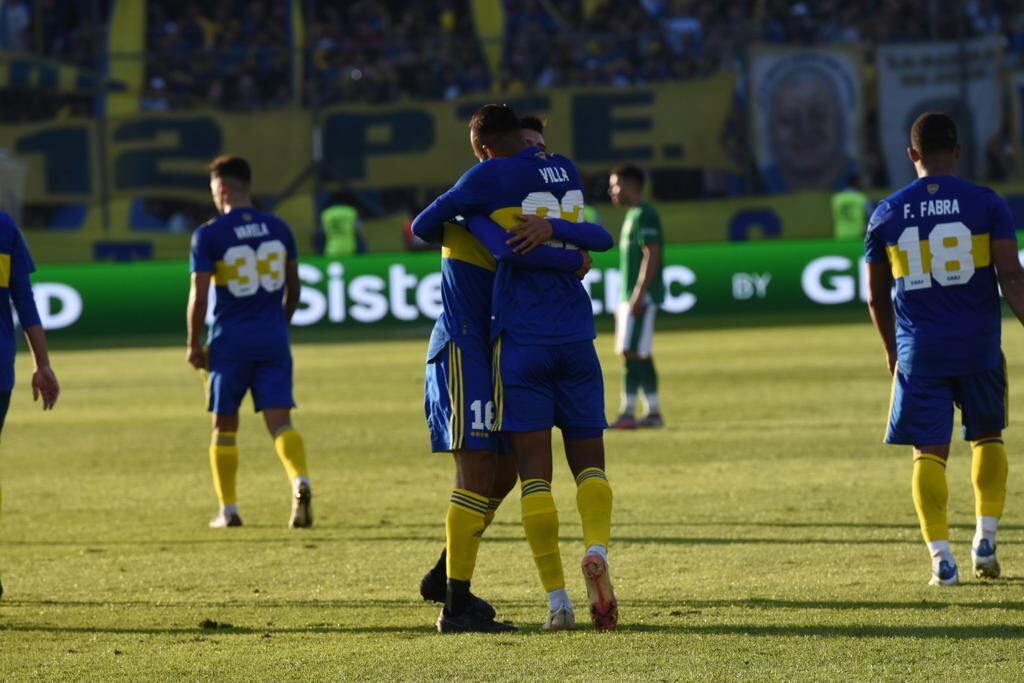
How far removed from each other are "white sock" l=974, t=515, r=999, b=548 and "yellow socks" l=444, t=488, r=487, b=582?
224cm

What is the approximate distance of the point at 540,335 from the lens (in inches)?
248

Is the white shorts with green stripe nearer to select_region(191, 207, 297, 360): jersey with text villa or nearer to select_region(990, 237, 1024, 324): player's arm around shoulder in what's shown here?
select_region(191, 207, 297, 360): jersey with text villa

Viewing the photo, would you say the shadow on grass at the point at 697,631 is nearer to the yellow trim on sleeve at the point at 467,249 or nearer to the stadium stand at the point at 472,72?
the yellow trim on sleeve at the point at 467,249

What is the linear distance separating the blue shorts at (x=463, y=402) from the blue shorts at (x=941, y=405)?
187cm

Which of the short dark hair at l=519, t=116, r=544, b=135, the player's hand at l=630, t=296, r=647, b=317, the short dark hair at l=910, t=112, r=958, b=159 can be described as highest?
the short dark hair at l=519, t=116, r=544, b=135

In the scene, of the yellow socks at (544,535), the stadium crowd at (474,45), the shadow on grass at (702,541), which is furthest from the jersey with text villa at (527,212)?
the stadium crowd at (474,45)

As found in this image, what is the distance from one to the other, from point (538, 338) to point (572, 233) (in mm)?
403

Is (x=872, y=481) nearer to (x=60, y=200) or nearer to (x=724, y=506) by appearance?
(x=724, y=506)

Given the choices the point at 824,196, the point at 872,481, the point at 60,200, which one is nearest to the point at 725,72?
the point at 824,196

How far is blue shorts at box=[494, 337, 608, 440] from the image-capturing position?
248 inches

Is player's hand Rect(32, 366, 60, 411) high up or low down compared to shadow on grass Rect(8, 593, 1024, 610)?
up

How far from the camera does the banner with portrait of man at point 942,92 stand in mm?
26406

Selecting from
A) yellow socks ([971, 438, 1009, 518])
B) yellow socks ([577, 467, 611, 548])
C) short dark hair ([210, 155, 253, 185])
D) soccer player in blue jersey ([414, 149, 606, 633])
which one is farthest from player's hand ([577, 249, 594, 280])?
short dark hair ([210, 155, 253, 185])

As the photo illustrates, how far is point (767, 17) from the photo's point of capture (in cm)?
3030
